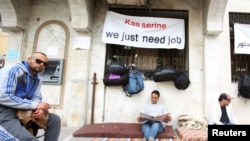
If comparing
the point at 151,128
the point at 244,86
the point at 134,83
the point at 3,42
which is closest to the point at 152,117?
the point at 151,128

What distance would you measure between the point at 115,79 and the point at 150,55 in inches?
50.9

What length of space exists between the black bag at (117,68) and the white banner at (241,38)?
3125 mm

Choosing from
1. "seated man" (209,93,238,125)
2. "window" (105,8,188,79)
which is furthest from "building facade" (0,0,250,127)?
"seated man" (209,93,238,125)

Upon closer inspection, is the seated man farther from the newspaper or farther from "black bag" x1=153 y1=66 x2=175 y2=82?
"black bag" x1=153 y1=66 x2=175 y2=82

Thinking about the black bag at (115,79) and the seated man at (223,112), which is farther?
the black bag at (115,79)

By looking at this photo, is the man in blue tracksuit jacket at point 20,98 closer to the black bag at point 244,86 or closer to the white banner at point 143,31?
the white banner at point 143,31

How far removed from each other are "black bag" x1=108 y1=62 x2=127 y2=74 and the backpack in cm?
23

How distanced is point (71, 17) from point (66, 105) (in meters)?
2.41

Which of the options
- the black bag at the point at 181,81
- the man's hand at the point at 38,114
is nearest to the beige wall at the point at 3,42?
the black bag at the point at 181,81

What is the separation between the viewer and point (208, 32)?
589 cm

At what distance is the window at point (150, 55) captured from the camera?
6.32m

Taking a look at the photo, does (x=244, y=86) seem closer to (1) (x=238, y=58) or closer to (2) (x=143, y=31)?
(1) (x=238, y=58)

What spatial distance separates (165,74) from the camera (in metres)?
5.83

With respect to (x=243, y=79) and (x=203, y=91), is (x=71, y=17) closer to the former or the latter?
(x=203, y=91)
